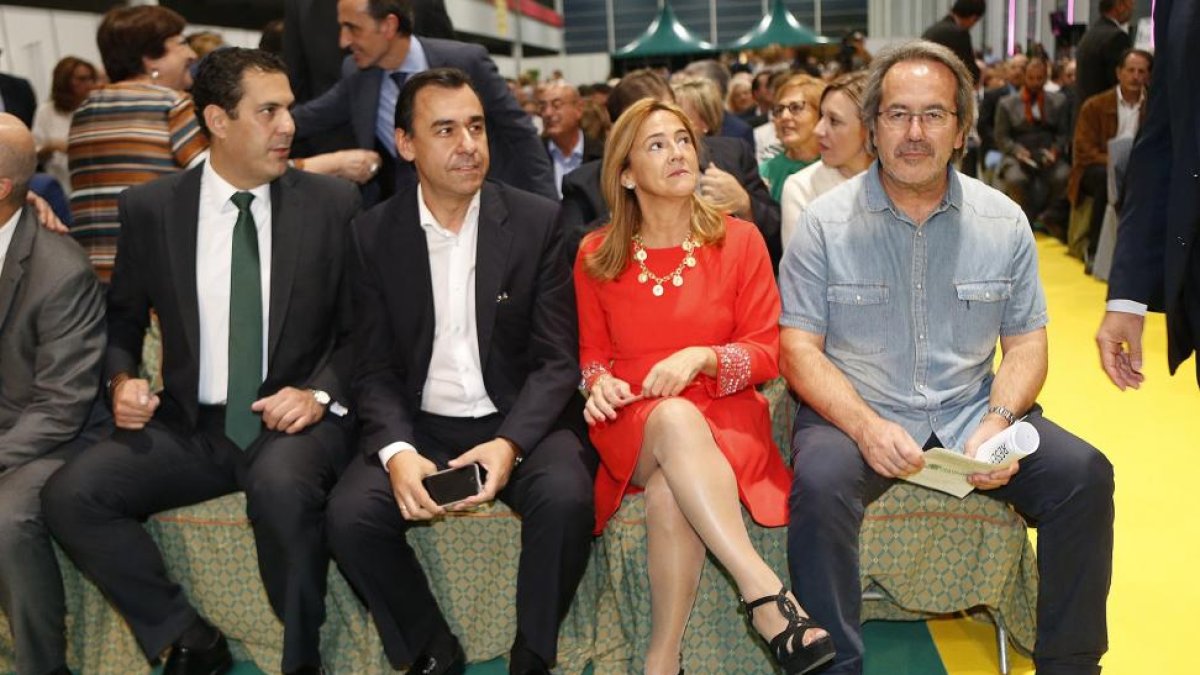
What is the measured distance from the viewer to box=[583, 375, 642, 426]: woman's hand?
9.14 ft

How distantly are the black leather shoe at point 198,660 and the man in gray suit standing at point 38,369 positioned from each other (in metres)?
0.29

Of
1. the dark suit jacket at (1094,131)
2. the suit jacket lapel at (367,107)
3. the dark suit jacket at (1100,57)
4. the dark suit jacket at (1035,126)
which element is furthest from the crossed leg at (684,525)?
the dark suit jacket at (1035,126)

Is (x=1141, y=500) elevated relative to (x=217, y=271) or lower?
lower

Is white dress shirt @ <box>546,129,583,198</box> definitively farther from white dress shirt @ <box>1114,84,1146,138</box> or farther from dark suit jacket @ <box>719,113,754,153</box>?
white dress shirt @ <box>1114,84,1146,138</box>

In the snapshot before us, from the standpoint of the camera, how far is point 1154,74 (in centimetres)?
217

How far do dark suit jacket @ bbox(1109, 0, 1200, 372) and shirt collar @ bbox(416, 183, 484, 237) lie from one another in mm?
1662

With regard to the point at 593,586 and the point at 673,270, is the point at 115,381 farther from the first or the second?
the point at 673,270

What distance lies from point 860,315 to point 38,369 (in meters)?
2.23

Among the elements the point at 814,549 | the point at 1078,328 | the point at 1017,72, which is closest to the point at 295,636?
the point at 814,549

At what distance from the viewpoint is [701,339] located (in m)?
2.94

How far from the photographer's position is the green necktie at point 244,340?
3031mm

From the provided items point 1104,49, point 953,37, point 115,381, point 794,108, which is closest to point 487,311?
point 115,381

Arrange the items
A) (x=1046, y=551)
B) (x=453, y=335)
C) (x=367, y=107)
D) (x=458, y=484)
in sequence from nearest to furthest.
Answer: (x=1046, y=551), (x=458, y=484), (x=453, y=335), (x=367, y=107)

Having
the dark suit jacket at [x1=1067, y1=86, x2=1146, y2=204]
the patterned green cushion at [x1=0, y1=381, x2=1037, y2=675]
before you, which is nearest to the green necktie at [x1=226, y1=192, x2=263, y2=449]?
the patterned green cushion at [x1=0, y1=381, x2=1037, y2=675]
